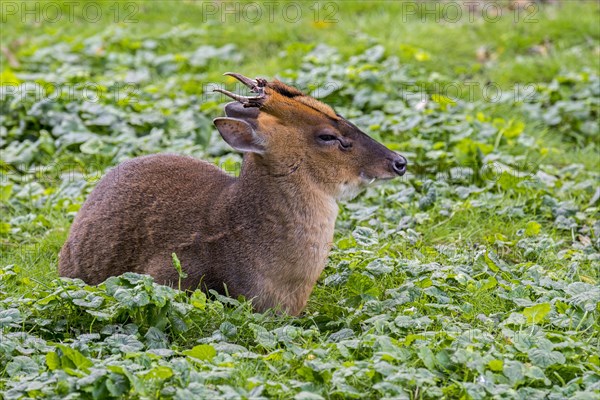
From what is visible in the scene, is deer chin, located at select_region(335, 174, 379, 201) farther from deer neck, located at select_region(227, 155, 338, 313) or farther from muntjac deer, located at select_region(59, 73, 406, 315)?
deer neck, located at select_region(227, 155, 338, 313)

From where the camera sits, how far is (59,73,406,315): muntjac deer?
199 inches

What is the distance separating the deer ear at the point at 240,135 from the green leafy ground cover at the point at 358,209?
→ 0.73 m

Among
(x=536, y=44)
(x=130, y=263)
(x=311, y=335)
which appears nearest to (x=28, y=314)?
(x=130, y=263)

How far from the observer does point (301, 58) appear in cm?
936

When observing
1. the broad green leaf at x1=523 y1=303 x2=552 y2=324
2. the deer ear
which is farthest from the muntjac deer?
the broad green leaf at x1=523 y1=303 x2=552 y2=324

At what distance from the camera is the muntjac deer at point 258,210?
507cm

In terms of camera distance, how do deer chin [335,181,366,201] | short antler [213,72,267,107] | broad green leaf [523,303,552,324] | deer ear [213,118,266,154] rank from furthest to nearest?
deer chin [335,181,366,201]
short antler [213,72,267,107]
deer ear [213,118,266,154]
broad green leaf [523,303,552,324]

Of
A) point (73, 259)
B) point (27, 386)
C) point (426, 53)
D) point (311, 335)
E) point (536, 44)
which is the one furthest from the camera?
point (536, 44)

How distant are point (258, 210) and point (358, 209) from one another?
1661 millimetres

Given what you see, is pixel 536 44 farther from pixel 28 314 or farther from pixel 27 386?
pixel 27 386

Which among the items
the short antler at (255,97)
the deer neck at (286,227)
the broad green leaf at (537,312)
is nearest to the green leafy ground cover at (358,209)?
the broad green leaf at (537,312)

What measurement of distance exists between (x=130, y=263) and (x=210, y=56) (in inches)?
186

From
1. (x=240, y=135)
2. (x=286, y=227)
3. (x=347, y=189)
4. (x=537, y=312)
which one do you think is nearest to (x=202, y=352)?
(x=286, y=227)

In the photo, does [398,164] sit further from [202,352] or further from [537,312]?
[202,352]
